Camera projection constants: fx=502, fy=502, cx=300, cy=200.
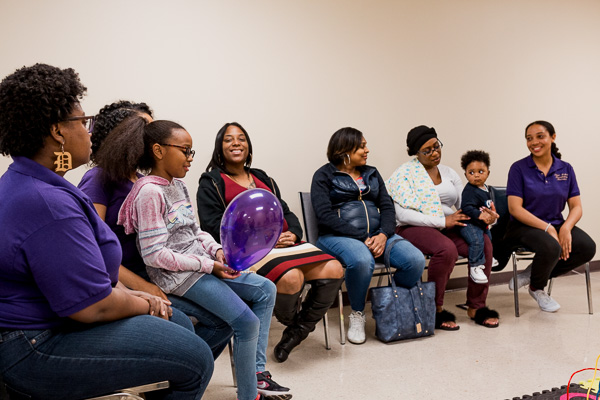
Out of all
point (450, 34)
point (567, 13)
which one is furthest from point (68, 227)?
point (567, 13)

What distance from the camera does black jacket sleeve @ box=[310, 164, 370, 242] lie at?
3178mm

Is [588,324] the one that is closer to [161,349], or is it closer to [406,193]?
[406,193]

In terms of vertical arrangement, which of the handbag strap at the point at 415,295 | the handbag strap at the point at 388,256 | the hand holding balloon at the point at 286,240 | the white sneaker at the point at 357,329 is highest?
the hand holding balloon at the point at 286,240

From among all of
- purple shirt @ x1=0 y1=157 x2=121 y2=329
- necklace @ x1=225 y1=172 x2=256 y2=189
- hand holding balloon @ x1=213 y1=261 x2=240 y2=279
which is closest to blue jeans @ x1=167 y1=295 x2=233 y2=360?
hand holding balloon @ x1=213 y1=261 x2=240 y2=279

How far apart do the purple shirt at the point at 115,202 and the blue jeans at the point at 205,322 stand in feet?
0.55

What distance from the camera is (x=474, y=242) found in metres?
3.35

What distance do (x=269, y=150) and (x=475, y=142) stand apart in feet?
6.25

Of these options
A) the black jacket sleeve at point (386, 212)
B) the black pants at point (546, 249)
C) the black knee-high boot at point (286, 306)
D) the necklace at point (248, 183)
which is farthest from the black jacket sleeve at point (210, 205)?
the black pants at point (546, 249)

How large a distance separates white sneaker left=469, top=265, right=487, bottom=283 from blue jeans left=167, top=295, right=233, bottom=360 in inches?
78.6

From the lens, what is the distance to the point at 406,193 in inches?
136

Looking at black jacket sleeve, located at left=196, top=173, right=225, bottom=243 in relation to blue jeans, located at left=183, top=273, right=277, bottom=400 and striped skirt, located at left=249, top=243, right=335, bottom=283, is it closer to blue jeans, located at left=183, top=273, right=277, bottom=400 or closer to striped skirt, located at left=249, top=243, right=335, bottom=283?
striped skirt, located at left=249, top=243, right=335, bottom=283

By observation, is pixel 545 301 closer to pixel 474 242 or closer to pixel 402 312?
pixel 474 242

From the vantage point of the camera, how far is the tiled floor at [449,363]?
7.59ft

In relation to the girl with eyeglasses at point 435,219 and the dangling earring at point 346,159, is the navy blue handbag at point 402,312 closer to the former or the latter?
the girl with eyeglasses at point 435,219
